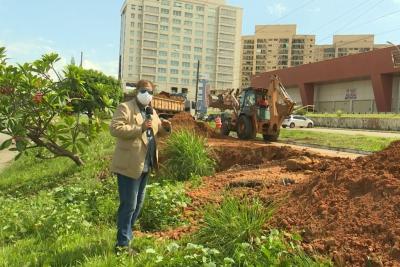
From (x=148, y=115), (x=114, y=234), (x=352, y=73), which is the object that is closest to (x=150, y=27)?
(x=352, y=73)

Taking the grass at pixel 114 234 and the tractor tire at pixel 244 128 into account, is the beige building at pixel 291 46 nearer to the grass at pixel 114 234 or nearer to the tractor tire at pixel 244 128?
the tractor tire at pixel 244 128

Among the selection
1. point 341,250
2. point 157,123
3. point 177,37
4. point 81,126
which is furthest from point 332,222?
point 177,37

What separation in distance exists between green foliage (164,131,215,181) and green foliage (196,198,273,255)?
3781 millimetres

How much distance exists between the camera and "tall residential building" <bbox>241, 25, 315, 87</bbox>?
9756 centimetres

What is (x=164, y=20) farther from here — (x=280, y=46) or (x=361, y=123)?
(x=361, y=123)

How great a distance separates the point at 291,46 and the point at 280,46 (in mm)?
2157

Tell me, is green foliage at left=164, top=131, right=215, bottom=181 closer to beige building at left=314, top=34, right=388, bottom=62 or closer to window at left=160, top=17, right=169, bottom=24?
beige building at left=314, top=34, right=388, bottom=62

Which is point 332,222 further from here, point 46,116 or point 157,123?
point 46,116

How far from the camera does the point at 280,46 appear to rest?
98.8 m

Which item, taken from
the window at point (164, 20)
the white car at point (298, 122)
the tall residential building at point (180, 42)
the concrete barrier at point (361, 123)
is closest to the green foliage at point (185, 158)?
the concrete barrier at point (361, 123)

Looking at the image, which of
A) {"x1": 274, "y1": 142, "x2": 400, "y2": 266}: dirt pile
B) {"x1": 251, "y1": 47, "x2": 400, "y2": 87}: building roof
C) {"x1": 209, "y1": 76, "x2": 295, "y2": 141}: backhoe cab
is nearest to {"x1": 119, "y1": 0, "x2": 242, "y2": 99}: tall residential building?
{"x1": 251, "y1": 47, "x2": 400, "y2": 87}: building roof

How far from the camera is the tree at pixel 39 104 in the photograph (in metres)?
11.1

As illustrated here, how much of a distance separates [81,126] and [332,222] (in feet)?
26.8

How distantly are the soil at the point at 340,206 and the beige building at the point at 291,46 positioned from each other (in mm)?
89445
